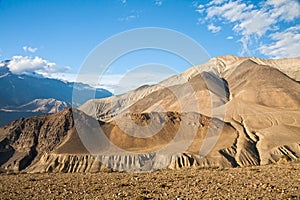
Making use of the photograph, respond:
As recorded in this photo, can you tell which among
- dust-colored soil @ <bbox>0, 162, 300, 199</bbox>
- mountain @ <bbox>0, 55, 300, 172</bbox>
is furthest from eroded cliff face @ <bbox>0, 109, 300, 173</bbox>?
dust-colored soil @ <bbox>0, 162, 300, 199</bbox>

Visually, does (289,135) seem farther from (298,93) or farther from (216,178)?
(216,178)

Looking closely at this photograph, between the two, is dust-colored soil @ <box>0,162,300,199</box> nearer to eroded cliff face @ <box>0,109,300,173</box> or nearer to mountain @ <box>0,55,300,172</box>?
eroded cliff face @ <box>0,109,300,173</box>

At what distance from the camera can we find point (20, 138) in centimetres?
11431

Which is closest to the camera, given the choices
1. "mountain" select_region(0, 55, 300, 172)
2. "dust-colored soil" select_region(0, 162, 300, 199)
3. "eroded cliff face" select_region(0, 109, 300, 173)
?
"dust-colored soil" select_region(0, 162, 300, 199)

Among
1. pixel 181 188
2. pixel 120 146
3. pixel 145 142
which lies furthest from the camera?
pixel 145 142

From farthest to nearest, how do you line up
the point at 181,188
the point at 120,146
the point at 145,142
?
the point at 145,142, the point at 120,146, the point at 181,188

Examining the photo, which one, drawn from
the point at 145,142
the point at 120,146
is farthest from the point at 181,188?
the point at 145,142

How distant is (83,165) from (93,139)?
1133 centimetres

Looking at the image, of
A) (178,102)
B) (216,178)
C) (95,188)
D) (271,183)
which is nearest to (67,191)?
(95,188)

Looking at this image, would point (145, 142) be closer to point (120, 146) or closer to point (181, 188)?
point (120, 146)

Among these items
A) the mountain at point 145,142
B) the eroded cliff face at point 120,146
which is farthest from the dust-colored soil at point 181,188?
the mountain at point 145,142

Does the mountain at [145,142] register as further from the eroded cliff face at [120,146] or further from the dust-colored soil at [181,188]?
the dust-colored soil at [181,188]

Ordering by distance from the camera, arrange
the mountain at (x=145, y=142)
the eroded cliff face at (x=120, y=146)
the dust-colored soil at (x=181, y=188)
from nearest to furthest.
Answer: the dust-colored soil at (x=181, y=188) < the eroded cliff face at (x=120, y=146) < the mountain at (x=145, y=142)

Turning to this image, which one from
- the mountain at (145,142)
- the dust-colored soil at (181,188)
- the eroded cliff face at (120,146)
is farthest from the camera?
the mountain at (145,142)
